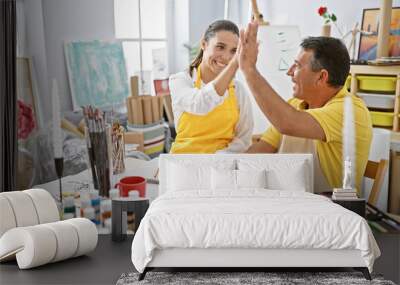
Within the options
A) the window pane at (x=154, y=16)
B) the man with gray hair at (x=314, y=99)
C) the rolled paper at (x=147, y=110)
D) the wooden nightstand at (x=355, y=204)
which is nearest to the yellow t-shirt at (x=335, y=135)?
the man with gray hair at (x=314, y=99)

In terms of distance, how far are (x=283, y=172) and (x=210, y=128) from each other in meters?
0.69

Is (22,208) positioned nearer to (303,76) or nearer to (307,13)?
(303,76)

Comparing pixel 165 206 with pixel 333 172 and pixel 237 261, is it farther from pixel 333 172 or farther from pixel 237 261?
pixel 333 172

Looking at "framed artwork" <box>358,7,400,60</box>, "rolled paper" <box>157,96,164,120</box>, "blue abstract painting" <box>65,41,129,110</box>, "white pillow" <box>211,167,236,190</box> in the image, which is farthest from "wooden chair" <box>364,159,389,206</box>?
"blue abstract painting" <box>65,41,129,110</box>

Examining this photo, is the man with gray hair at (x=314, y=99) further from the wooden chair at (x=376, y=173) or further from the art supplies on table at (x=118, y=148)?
the art supplies on table at (x=118, y=148)

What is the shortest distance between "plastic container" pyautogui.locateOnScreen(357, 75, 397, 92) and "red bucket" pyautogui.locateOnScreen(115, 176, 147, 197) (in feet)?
6.46

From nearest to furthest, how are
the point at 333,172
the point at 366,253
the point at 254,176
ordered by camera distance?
the point at 366,253
the point at 254,176
the point at 333,172

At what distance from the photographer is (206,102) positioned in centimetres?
488

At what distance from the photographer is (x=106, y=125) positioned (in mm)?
5191

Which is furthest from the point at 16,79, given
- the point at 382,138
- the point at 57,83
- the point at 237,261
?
the point at 382,138

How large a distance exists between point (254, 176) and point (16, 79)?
2.19m

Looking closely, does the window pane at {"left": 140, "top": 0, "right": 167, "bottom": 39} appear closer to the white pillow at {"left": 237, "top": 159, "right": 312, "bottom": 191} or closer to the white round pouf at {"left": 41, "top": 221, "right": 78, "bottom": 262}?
the white pillow at {"left": 237, "top": 159, "right": 312, "bottom": 191}

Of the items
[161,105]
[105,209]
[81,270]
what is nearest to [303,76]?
[161,105]

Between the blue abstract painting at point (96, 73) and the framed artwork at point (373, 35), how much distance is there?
6.46ft
